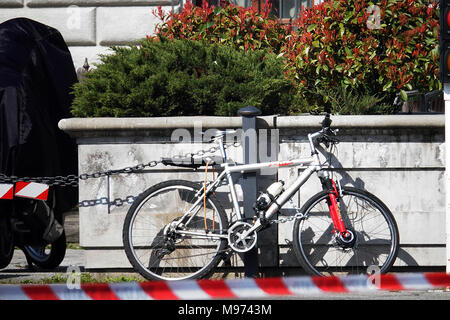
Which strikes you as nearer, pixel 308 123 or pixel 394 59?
pixel 308 123

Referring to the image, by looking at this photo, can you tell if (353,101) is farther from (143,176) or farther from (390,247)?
(143,176)

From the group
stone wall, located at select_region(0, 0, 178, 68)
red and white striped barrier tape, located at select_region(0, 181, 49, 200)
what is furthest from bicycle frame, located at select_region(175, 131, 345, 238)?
stone wall, located at select_region(0, 0, 178, 68)

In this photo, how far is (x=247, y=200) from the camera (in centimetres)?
632

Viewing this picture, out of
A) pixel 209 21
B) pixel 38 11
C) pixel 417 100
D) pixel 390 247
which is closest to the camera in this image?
pixel 390 247

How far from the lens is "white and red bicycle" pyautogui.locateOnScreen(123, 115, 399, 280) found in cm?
609

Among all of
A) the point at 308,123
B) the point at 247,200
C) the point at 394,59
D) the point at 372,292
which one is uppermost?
the point at 394,59

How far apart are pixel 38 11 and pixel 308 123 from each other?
588 cm

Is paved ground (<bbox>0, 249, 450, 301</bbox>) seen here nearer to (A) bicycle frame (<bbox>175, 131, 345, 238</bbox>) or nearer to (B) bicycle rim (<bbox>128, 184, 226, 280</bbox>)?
(B) bicycle rim (<bbox>128, 184, 226, 280</bbox>)

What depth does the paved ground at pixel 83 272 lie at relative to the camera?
5605mm

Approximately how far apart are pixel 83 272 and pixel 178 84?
1874mm

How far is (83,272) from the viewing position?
6699 millimetres

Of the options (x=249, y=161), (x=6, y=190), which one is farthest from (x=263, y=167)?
(x=6, y=190)

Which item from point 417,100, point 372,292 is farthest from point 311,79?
point 417,100

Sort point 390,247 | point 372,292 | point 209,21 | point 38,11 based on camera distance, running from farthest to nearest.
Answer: point 38,11 < point 209,21 < point 390,247 < point 372,292
